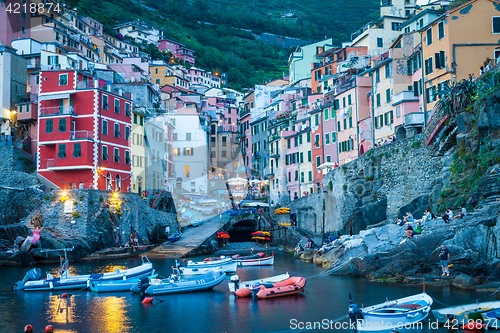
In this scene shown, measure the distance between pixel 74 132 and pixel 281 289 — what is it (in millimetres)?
35052

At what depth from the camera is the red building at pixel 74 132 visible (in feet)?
180

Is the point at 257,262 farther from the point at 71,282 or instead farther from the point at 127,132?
the point at 127,132

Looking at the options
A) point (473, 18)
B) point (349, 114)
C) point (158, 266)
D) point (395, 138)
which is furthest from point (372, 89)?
point (158, 266)

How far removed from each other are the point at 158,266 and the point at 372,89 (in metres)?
29.0

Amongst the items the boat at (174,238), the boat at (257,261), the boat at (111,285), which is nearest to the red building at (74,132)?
the boat at (174,238)

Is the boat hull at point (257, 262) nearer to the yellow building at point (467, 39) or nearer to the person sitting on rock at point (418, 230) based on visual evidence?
the person sitting on rock at point (418, 230)

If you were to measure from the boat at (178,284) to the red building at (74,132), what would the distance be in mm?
26151

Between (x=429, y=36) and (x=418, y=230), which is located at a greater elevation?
(x=429, y=36)

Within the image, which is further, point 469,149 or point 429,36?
point 429,36

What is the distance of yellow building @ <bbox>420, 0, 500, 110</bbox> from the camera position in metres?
42.4

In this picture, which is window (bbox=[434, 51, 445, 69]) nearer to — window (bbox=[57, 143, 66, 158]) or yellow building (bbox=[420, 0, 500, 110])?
yellow building (bbox=[420, 0, 500, 110])

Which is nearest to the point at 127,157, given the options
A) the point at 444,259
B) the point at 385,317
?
the point at 444,259

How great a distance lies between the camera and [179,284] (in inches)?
1229

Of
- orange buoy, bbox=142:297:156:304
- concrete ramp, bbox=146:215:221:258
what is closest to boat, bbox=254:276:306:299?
orange buoy, bbox=142:297:156:304
